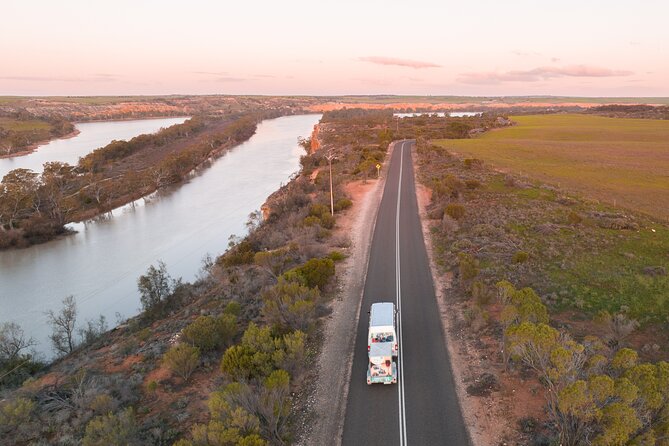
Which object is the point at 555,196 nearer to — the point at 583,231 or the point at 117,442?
the point at 583,231

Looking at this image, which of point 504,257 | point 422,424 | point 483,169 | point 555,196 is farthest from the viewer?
point 483,169

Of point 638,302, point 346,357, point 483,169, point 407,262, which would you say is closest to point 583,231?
point 638,302

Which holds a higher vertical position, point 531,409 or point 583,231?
point 583,231

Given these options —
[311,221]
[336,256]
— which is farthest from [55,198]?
[336,256]

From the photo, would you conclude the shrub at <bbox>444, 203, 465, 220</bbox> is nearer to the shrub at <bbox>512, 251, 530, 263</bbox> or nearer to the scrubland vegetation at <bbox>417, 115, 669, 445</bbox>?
the scrubland vegetation at <bbox>417, 115, 669, 445</bbox>

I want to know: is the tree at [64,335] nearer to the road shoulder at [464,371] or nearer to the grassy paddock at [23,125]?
the road shoulder at [464,371]

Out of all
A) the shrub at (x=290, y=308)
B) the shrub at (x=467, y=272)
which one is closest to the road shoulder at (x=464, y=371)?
the shrub at (x=467, y=272)
